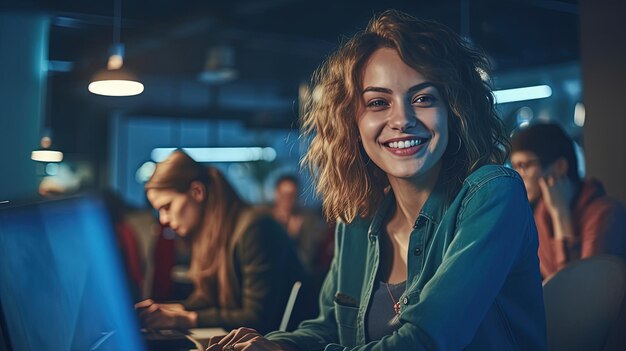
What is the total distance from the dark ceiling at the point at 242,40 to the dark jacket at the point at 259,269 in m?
0.43

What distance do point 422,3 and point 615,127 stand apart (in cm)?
122

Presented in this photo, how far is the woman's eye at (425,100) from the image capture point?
4.68 ft

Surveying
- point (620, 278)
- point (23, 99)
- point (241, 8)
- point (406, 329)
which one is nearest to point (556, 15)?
point (620, 278)

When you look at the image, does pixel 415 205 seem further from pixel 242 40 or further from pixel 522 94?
pixel 242 40

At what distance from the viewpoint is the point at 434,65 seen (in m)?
1.43

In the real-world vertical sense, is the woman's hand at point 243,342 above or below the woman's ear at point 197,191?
below

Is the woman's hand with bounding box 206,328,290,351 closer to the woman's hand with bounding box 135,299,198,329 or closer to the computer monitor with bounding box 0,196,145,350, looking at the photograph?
the computer monitor with bounding box 0,196,145,350

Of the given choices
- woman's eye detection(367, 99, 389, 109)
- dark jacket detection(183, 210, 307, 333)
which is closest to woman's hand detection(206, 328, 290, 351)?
woman's eye detection(367, 99, 389, 109)

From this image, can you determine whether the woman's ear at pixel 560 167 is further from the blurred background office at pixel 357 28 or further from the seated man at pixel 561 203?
the blurred background office at pixel 357 28

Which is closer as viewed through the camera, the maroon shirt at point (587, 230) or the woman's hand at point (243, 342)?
the woman's hand at point (243, 342)

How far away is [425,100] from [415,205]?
233mm

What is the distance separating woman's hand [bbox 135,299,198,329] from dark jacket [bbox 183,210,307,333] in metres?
0.21

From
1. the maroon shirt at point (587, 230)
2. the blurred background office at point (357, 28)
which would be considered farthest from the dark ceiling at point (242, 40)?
the maroon shirt at point (587, 230)

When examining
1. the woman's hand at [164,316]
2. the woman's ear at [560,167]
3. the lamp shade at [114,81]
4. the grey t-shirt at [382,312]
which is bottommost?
the woman's hand at [164,316]
